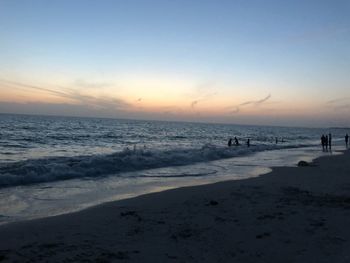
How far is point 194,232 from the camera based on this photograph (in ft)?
27.4

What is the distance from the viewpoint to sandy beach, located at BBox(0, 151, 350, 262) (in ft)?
22.7

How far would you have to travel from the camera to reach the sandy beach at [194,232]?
272 inches

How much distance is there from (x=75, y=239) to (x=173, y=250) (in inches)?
79.5

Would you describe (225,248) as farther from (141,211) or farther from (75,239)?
(141,211)

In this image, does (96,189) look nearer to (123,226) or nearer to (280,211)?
(123,226)

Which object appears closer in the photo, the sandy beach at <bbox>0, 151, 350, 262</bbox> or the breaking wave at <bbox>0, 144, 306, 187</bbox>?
the sandy beach at <bbox>0, 151, 350, 262</bbox>

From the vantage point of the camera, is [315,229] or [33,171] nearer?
[315,229]

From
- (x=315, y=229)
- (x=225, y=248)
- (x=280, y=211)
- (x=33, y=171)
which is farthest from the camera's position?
(x=33, y=171)

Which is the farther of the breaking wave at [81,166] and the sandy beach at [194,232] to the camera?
the breaking wave at [81,166]

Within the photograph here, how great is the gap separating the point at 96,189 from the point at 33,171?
4.02m

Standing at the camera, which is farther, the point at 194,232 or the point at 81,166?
the point at 81,166

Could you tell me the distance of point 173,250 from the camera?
7203 mm

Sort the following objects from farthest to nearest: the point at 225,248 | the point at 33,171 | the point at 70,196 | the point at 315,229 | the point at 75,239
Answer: the point at 33,171 → the point at 70,196 → the point at 315,229 → the point at 75,239 → the point at 225,248

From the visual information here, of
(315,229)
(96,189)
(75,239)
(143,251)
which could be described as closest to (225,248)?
(143,251)
